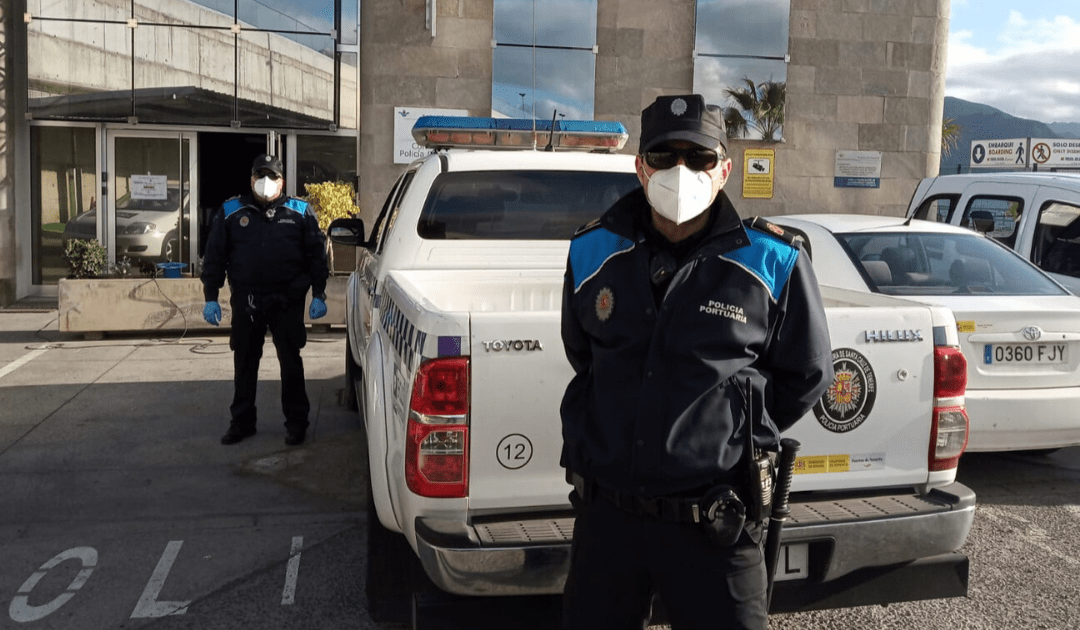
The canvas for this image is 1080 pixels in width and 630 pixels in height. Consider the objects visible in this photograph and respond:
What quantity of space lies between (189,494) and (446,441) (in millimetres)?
3223

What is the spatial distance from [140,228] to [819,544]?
13.2m

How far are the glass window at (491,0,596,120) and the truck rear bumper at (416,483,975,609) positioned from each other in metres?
11.6

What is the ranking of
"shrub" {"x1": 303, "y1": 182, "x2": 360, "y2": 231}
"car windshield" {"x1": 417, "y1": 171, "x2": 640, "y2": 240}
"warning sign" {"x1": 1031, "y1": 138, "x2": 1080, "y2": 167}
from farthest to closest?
A: "warning sign" {"x1": 1031, "y1": 138, "x2": 1080, "y2": 167} < "shrub" {"x1": 303, "y1": 182, "x2": 360, "y2": 231} < "car windshield" {"x1": 417, "y1": 171, "x2": 640, "y2": 240}

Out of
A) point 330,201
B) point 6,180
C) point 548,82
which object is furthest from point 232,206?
point 6,180

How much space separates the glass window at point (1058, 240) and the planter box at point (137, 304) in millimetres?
6832

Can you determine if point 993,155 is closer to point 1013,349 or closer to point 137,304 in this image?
point 137,304

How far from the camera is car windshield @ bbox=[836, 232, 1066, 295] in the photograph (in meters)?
6.21

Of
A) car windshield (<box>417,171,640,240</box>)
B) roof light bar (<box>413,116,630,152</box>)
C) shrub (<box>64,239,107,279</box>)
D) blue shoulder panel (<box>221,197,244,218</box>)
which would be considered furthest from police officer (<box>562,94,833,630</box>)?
shrub (<box>64,239,107,279</box>)

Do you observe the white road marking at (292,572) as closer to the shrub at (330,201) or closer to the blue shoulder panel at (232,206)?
the blue shoulder panel at (232,206)

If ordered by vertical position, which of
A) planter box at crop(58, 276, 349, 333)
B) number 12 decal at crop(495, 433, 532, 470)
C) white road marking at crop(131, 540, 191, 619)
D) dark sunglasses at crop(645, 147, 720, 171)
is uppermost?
dark sunglasses at crop(645, 147, 720, 171)

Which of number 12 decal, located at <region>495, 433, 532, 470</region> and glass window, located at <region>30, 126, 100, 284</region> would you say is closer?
number 12 decal, located at <region>495, 433, 532, 470</region>

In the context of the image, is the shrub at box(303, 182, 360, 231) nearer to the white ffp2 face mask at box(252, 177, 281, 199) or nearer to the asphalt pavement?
the asphalt pavement

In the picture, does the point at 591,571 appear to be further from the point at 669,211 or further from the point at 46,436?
the point at 46,436

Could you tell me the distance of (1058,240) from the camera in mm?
7594
